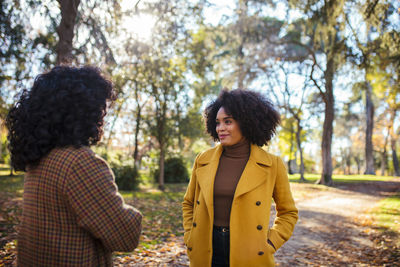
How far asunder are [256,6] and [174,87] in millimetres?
7923

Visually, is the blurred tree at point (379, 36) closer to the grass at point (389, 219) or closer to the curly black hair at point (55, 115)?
the grass at point (389, 219)

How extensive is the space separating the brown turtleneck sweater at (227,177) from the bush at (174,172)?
1759 centimetres

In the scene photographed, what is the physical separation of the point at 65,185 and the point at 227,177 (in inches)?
54.0

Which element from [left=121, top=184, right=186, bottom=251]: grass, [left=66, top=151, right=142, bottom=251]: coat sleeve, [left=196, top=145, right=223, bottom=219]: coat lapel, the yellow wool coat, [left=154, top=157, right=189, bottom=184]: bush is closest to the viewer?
[left=66, top=151, right=142, bottom=251]: coat sleeve

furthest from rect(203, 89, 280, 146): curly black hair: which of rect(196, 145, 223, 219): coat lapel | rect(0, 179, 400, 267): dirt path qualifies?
rect(0, 179, 400, 267): dirt path

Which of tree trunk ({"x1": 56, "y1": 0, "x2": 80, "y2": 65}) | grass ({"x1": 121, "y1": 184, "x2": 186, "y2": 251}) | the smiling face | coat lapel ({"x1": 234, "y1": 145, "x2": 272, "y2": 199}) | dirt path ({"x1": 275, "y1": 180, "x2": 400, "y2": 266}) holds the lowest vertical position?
dirt path ({"x1": 275, "y1": 180, "x2": 400, "y2": 266})

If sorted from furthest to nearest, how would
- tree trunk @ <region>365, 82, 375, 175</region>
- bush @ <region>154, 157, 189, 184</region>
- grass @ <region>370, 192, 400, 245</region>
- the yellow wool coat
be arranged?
tree trunk @ <region>365, 82, 375, 175</region> < bush @ <region>154, 157, 189, 184</region> < grass @ <region>370, 192, 400, 245</region> < the yellow wool coat

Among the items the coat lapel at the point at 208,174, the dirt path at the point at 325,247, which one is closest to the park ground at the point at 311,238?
the dirt path at the point at 325,247

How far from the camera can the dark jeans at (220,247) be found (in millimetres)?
2355

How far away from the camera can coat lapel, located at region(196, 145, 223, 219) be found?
2379mm

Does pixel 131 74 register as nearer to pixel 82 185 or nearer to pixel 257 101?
pixel 257 101

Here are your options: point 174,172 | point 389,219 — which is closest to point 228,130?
point 389,219

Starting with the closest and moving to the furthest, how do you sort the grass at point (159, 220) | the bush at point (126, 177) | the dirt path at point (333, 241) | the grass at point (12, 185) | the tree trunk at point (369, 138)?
the dirt path at point (333, 241) → the grass at point (159, 220) → the grass at point (12, 185) → the bush at point (126, 177) → the tree trunk at point (369, 138)

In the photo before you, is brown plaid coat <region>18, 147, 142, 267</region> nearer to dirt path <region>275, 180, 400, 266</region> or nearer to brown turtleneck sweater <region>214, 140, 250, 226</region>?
brown turtleneck sweater <region>214, 140, 250, 226</region>
